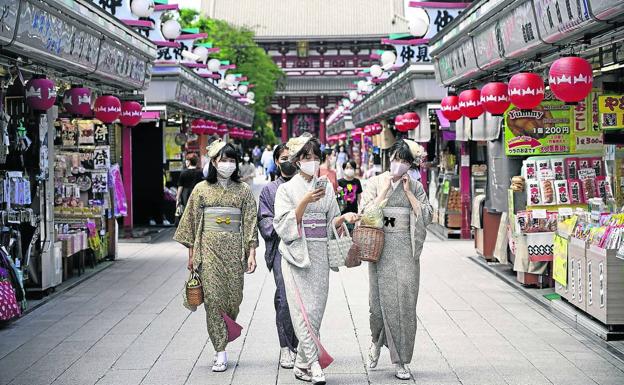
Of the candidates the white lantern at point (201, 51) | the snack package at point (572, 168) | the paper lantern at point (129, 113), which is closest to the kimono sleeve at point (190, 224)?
the snack package at point (572, 168)

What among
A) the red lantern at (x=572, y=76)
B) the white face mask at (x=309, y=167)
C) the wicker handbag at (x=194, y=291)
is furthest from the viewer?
the red lantern at (x=572, y=76)

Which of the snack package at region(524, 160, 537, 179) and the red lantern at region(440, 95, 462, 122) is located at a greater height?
the red lantern at region(440, 95, 462, 122)

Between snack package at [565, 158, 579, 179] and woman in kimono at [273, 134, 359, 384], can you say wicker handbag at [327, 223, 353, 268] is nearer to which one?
woman in kimono at [273, 134, 359, 384]

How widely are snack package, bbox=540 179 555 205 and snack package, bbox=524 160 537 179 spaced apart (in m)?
0.18

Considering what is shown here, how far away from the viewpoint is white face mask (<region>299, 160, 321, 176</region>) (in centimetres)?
684

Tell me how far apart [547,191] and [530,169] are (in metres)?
0.37

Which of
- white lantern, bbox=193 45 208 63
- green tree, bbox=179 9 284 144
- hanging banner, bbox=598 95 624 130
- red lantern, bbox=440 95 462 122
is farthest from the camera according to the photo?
green tree, bbox=179 9 284 144

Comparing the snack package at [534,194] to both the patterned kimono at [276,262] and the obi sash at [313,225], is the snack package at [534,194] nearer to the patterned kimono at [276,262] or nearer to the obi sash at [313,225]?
the patterned kimono at [276,262]

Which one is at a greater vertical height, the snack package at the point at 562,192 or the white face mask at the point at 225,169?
the white face mask at the point at 225,169

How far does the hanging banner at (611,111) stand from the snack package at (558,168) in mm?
1531

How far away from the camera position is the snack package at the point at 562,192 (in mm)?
10672

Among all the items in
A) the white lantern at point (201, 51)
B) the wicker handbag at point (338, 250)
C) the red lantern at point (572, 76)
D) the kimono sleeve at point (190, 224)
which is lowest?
the wicker handbag at point (338, 250)

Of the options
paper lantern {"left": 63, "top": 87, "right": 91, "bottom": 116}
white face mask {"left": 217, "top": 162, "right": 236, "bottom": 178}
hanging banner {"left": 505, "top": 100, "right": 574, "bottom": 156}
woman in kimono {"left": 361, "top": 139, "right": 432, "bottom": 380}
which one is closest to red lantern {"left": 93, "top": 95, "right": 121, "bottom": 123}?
paper lantern {"left": 63, "top": 87, "right": 91, "bottom": 116}

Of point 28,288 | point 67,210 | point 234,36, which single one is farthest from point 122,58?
point 234,36
